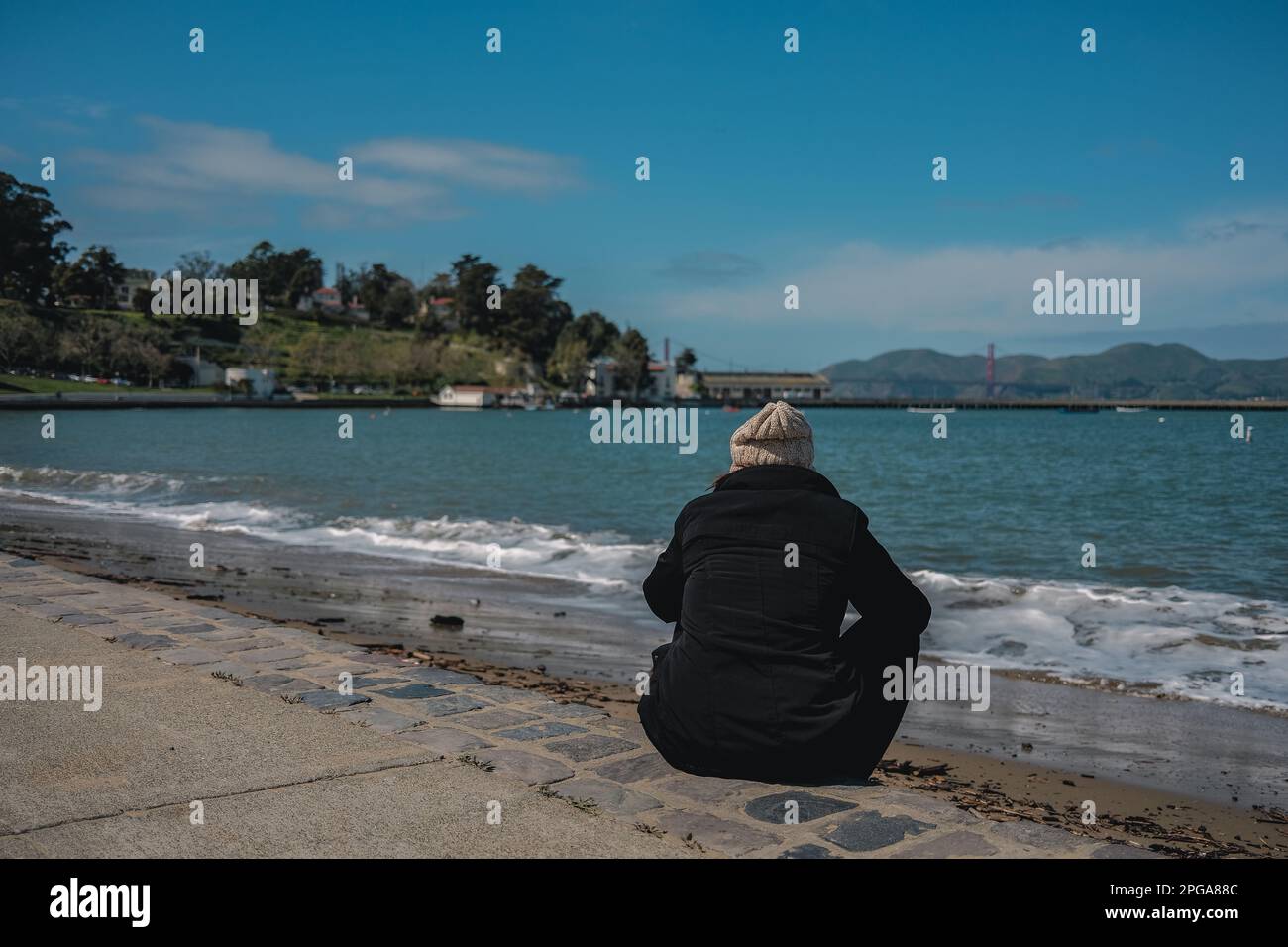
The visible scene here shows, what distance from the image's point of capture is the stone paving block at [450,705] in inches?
205

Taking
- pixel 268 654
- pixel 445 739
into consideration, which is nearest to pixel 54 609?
pixel 268 654

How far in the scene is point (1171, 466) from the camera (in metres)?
40.2

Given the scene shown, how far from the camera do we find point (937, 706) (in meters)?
7.56

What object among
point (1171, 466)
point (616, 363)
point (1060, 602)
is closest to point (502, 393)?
point (616, 363)

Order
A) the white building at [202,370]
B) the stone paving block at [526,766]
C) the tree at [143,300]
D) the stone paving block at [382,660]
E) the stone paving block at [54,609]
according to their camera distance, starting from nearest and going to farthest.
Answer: the stone paving block at [526,766]
the stone paving block at [382,660]
the stone paving block at [54,609]
the white building at [202,370]
the tree at [143,300]

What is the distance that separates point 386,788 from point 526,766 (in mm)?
623

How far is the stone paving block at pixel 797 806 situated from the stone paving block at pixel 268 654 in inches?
139

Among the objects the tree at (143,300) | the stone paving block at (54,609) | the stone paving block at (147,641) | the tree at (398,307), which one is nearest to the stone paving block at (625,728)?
the stone paving block at (147,641)

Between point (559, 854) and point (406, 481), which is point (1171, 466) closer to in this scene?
point (406, 481)

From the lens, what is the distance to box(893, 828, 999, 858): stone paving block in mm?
3441

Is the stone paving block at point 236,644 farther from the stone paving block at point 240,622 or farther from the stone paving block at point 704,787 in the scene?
the stone paving block at point 704,787

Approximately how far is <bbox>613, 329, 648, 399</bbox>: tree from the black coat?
16359 centimetres

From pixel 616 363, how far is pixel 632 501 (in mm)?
142553
